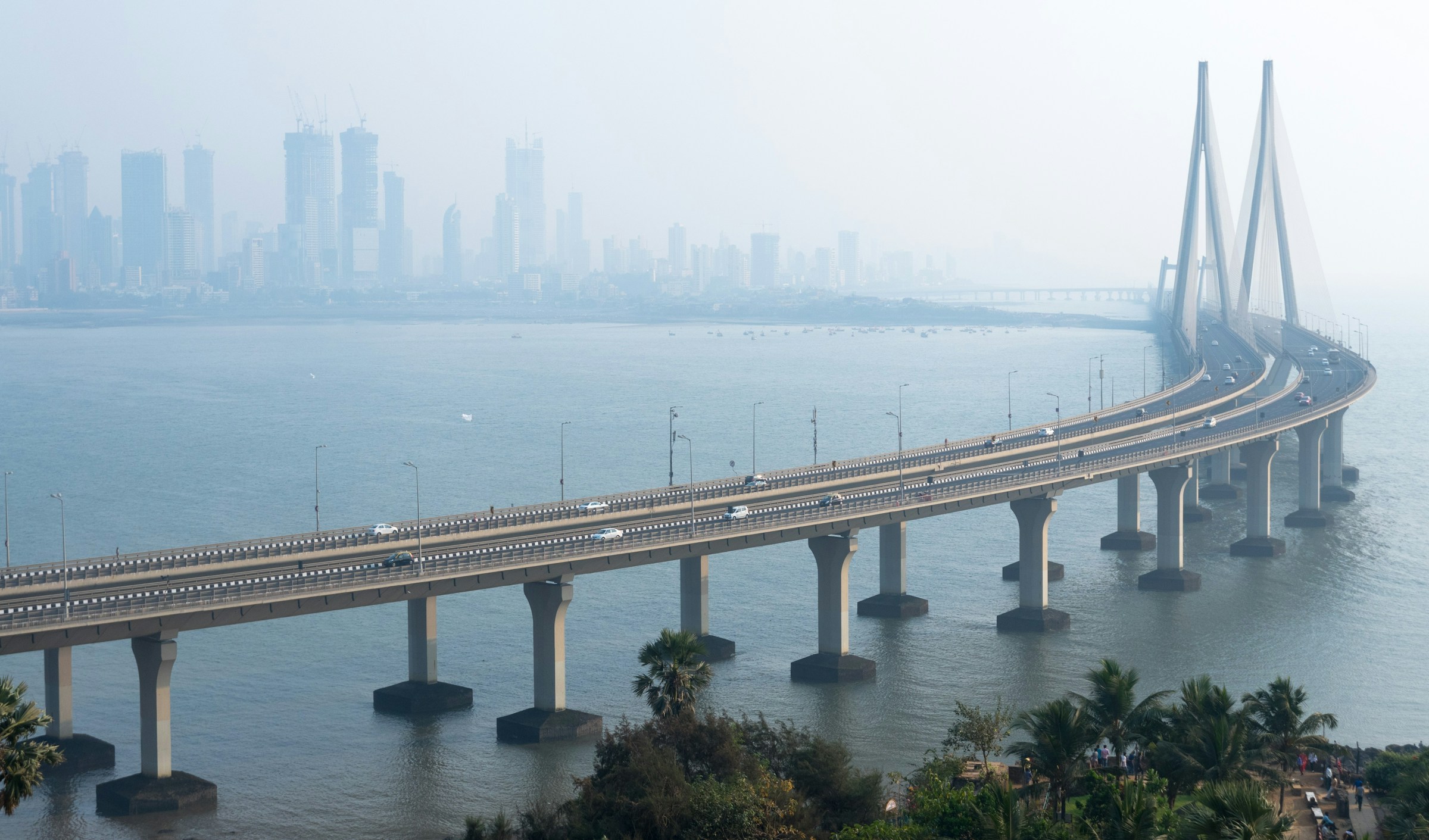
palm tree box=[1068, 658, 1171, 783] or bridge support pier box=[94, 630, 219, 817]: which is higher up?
palm tree box=[1068, 658, 1171, 783]

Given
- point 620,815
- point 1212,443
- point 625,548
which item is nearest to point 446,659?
point 625,548

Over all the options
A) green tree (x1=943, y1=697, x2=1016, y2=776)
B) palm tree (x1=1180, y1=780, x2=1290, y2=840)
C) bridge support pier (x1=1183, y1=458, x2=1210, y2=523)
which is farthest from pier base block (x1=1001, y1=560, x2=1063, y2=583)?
palm tree (x1=1180, y1=780, x2=1290, y2=840)

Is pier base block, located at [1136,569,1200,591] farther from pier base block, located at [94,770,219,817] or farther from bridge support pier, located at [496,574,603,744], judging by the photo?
pier base block, located at [94,770,219,817]

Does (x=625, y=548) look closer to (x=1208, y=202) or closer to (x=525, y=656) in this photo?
(x=525, y=656)

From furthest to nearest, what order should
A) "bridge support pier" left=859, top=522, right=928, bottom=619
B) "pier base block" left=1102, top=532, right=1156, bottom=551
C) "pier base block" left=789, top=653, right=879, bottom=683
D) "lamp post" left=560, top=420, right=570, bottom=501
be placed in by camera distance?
"pier base block" left=1102, top=532, right=1156, bottom=551
"lamp post" left=560, top=420, right=570, bottom=501
"bridge support pier" left=859, top=522, right=928, bottom=619
"pier base block" left=789, top=653, right=879, bottom=683

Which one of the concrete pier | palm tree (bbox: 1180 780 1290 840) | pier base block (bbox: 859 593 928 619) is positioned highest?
palm tree (bbox: 1180 780 1290 840)

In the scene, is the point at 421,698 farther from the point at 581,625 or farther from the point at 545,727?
the point at 581,625

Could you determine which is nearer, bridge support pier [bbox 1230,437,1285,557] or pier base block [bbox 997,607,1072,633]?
pier base block [bbox 997,607,1072,633]

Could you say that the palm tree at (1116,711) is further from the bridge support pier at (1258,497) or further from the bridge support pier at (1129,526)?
the bridge support pier at (1258,497)

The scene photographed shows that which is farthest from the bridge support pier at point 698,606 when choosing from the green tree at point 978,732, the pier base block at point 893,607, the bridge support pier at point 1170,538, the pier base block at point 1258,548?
the pier base block at point 1258,548
